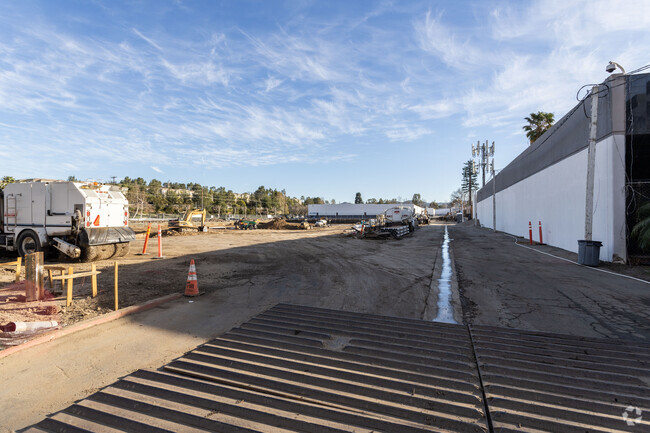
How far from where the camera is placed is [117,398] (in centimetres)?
325

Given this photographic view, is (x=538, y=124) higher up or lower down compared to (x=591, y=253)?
higher up

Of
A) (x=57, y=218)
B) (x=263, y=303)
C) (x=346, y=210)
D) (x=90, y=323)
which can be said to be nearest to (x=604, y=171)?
(x=263, y=303)

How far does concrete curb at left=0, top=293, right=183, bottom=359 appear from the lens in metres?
4.48

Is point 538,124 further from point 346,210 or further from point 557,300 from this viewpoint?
point 346,210

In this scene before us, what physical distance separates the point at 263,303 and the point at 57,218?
9.70 meters

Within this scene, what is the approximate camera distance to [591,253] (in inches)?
437

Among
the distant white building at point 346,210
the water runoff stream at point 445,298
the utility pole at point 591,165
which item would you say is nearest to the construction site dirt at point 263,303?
the water runoff stream at point 445,298

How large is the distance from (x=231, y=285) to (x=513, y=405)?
698cm

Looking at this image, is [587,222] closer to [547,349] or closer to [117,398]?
[547,349]

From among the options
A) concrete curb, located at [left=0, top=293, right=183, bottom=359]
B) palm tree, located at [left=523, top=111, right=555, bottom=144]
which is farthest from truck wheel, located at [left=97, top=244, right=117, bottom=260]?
palm tree, located at [left=523, top=111, right=555, bottom=144]

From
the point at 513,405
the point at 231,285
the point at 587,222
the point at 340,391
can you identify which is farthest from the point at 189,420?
the point at 587,222

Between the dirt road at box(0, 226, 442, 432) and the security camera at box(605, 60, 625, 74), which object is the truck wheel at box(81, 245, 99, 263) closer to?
the dirt road at box(0, 226, 442, 432)

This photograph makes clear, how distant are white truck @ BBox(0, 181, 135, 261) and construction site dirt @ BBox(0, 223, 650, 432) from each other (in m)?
0.95

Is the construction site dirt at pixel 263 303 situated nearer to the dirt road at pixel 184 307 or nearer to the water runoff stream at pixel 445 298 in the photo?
the dirt road at pixel 184 307
